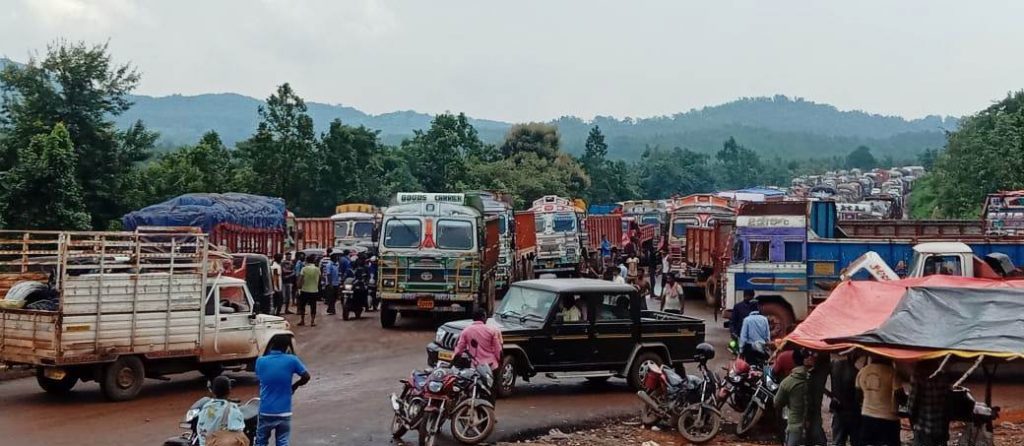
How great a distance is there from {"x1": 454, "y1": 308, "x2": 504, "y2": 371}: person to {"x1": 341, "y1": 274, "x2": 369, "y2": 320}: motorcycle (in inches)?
477

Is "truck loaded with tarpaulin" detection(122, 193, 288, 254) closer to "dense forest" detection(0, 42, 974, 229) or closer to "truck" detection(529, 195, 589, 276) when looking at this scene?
"dense forest" detection(0, 42, 974, 229)

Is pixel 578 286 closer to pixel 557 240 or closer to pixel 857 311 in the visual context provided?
pixel 857 311

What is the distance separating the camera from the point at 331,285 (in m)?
25.3

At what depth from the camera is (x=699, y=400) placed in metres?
12.4

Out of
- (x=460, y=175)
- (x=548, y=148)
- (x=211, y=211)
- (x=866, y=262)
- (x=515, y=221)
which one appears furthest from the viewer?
(x=548, y=148)

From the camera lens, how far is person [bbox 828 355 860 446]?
10.8 m

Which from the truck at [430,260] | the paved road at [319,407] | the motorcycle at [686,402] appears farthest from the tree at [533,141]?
the motorcycle at [686,402]

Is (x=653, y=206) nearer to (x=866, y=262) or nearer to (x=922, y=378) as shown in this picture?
(x=866, y=262)

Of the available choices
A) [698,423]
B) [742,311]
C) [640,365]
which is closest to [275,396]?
[698,423]

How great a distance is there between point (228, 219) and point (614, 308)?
53.0 ft

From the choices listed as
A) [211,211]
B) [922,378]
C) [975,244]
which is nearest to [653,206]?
[211,211]

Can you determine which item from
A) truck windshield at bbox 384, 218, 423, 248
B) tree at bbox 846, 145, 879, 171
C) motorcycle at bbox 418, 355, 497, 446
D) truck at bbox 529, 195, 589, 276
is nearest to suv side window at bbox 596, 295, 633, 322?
motorcycle at bbox 418, 355, 497, 446

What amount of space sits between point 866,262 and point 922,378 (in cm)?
882

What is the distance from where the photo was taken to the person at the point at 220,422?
27.9 ft
